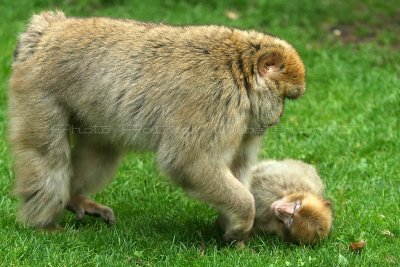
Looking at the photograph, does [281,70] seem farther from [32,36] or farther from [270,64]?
[32,36]

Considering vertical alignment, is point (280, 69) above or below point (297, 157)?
above

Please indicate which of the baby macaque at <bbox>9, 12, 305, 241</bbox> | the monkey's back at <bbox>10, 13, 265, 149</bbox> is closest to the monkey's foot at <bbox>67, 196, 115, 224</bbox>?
the baby macaque at <bbox>9, 12, 305, 241</bbox>

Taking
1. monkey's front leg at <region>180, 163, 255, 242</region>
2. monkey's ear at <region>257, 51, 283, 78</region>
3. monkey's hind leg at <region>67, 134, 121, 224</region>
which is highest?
monkey's ear at <region>257, 51, 283, 78</region>

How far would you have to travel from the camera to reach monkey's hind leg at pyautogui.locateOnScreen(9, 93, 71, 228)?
5852mm

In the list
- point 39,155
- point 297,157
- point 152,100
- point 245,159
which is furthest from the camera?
point 297,157

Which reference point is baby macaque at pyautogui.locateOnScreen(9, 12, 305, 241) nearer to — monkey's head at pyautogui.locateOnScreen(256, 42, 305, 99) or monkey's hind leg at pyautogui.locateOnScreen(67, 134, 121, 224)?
monkey's head at pyautogui.locateOnScreen(256, 42, 305, 99)

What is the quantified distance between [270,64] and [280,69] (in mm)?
75

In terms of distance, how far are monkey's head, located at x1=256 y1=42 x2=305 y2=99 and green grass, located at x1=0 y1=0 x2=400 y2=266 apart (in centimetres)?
A: 111

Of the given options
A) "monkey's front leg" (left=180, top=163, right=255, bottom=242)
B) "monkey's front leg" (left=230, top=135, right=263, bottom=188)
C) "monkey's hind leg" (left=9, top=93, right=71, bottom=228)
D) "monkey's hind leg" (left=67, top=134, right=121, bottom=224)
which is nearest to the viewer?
"monkey's front leg" (left=180, top=163, right=255, bottom=242)

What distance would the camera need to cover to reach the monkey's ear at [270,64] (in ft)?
18.7

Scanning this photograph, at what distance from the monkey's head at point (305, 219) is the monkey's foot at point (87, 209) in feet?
4.19

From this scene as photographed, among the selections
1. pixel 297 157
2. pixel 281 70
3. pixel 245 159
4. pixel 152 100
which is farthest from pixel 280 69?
pixel 297 157

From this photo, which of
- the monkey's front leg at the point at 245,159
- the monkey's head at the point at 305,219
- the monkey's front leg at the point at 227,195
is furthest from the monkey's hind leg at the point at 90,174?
the monkey's head at the point at 305,219

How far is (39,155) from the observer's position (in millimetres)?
5883
